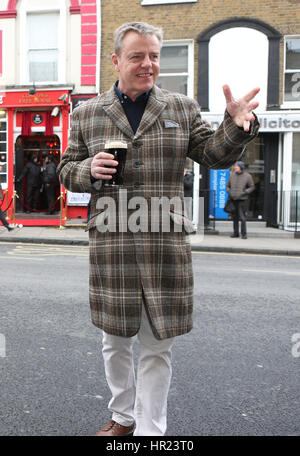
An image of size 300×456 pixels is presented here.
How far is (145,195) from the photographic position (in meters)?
2.30

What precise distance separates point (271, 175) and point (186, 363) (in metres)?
11.9

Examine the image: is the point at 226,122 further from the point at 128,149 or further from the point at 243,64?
the point at 243,64

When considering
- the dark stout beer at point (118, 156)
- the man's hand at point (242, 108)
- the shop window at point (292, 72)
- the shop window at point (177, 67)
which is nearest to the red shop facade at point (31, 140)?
the shop window at point (177, 67)

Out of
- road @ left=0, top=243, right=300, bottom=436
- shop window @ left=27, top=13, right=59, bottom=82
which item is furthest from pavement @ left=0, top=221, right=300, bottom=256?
shop window @ left=27, top=13, right=59, bottom=82

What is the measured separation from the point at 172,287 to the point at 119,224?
1.31ft

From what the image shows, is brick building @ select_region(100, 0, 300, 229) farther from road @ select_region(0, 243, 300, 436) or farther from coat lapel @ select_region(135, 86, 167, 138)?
coat lapel @ select_region(135, 86, 167, 138)

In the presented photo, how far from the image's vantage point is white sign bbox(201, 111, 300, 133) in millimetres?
14047

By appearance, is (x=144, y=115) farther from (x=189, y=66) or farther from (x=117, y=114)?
(x=189, y=66)

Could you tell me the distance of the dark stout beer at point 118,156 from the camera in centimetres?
213

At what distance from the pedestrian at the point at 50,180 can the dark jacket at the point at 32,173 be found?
0.22 m

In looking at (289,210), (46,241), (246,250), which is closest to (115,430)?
(246,250)

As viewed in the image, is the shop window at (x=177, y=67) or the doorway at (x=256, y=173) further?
the doorway at (x=256, y=173)

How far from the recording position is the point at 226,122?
2.18 metres

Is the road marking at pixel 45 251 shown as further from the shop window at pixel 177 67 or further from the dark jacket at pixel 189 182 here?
the shop window at pixel 177 67
